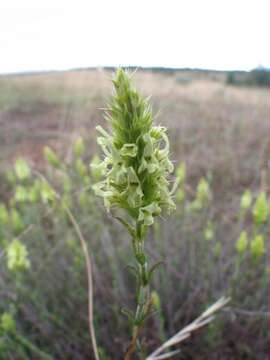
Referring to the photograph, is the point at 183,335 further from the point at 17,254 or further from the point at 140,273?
the point at 17,254

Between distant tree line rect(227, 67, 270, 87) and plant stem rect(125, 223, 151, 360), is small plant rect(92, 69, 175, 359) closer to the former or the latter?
plant stem rect(125, 223, 151, 360)

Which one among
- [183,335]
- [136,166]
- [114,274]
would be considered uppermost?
[136,166]

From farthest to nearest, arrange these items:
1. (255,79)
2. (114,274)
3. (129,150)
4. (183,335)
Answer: (255,79)
(114,274)
(183,335)
(129,150)

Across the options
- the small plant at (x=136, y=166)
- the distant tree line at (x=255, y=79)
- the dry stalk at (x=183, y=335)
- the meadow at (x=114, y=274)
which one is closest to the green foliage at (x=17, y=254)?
the meadow at (x=114, y=274)

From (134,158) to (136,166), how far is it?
0.02 meters

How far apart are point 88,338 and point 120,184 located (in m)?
1.42

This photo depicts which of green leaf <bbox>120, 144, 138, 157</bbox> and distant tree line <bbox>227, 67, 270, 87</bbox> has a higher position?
distant tree line <bbox>227, 67, 270, 87</bbox>

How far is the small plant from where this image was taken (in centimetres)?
68

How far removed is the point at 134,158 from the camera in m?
0.71

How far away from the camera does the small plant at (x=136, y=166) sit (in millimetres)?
682

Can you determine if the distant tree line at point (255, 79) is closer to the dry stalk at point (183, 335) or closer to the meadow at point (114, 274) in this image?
the meadow at point (114, 274)

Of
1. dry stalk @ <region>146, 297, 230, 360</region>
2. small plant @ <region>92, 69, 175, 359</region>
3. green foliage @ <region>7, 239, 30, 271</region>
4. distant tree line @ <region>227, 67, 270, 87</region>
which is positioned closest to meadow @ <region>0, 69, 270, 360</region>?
green foliage @ <region>7, 239, 30, 271</region>

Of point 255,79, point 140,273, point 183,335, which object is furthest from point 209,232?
point 255,79

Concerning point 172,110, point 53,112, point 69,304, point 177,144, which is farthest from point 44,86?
point 69,304
